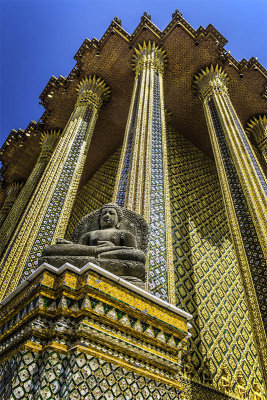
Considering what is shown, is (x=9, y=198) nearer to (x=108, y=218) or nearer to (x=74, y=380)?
(x=108, y=218)

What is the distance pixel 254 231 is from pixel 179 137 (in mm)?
5573

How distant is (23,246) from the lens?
4.72 m

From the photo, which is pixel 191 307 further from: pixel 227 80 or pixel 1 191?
pixel 1 191

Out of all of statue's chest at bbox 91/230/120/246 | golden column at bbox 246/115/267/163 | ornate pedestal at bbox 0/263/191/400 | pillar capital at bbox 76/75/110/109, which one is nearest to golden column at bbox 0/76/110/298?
pillar capital at bbox 76/75/110/109

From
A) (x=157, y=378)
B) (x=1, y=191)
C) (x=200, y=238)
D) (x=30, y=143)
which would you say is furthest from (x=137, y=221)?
(x=1, y=191)

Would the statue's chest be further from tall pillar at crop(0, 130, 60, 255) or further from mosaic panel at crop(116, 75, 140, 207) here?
tall pillar at crop(0, 130, 60, 255)

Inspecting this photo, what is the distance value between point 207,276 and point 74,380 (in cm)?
478

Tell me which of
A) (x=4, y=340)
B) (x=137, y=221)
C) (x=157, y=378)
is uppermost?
(x=137, y=221)

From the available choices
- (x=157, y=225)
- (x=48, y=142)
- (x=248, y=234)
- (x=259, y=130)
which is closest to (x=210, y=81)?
(x=259, y=130)

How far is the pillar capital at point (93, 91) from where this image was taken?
7.82 m

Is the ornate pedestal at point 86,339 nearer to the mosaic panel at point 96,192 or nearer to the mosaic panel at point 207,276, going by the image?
the mosaic panel at point 207,276

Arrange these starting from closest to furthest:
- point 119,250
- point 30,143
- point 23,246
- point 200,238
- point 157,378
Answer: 1. point 157,378
2. point 119,250
3. point 23,246
4. point 200,238
5. point 30,143

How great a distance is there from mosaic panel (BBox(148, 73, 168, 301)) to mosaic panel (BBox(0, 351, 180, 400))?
1.65 metres

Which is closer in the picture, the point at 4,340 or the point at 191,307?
the point at 4,340
